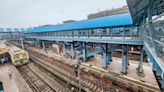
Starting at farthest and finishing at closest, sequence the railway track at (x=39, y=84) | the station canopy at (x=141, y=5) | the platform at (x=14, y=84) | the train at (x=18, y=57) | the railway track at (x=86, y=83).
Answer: the train at (x=18, y=57) → the railway track at (x=39, y=84) → the platform at (x=14, y=84) → the railway track at (x=86, y=83) → the station canopy at (x=141, y=5)

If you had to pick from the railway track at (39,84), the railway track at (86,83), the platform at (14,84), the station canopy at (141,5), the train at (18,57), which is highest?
the station canopy at (141,5)

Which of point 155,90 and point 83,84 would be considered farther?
point 83,84

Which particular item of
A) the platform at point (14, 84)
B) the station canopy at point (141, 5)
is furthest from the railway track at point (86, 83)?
the station canopy at point (141, 5)

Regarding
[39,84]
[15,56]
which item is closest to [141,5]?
[39,84]

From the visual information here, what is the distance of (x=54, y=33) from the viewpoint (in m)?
28.3

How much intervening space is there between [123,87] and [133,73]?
3244 mm

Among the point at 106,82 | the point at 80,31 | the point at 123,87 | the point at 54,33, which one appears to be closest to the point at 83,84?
the point at 106,82

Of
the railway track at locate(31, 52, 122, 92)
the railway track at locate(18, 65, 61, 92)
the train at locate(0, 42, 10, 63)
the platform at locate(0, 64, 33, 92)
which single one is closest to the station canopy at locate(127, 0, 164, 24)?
the railway track at locate(31, 52, 122, 92)

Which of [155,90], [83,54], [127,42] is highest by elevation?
[127,42]

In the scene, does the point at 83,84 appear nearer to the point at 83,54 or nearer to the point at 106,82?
the point at 106,82

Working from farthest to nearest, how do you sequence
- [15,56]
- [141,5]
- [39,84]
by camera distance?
[15,56], [39,84], [141,5]

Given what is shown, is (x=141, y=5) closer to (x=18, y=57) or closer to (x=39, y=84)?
(x=39, y=84)

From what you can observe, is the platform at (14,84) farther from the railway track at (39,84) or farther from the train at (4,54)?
the train at (4,54)

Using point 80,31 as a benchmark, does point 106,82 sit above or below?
below
